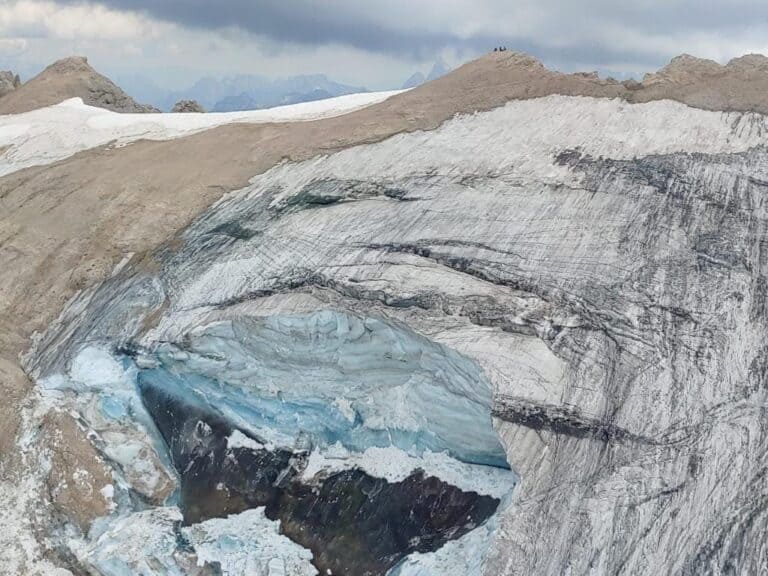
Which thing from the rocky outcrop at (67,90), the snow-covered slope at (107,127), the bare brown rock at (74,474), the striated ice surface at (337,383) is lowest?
the bare brown rock at (74,474)

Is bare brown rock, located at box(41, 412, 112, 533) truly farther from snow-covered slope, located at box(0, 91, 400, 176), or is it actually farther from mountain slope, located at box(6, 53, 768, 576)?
snow-covered slope, located at box(0, 91, 400, 176)

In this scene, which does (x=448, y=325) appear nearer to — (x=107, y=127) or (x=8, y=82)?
(x=107, y=127)

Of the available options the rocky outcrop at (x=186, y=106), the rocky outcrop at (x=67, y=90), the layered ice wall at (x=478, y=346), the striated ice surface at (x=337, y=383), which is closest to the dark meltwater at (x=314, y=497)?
the layered ice wall at (x=478, y=346)

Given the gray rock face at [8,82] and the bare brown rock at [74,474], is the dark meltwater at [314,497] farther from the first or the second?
the gray rock face at [8,82]

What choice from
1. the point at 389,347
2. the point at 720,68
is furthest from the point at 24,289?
the point at 720,68

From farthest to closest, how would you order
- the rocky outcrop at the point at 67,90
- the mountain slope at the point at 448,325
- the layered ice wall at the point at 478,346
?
the rocky outcrop at the point at 67,90
the mountain slope at the point at 448,325
the layered ice wall at the point at 478,346

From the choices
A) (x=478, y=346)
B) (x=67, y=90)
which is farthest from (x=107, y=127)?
(x=478, y=346)
